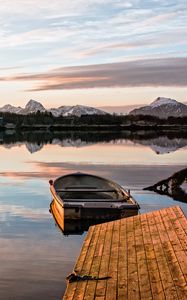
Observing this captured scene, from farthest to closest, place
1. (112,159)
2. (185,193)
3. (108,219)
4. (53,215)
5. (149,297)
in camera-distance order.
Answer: (112,159)
(185,193)
(53,215)
(108,219)
(149,297)

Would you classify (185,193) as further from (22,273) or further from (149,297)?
(149,297)

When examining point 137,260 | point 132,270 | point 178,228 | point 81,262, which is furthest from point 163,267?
point 178,228

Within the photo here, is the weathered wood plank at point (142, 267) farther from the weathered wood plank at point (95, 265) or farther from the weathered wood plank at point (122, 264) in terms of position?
the weathered wood plank at point (95, 265)

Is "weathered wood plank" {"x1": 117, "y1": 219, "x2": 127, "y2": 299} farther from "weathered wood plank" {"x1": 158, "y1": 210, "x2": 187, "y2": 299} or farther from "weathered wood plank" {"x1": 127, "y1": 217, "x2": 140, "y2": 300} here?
"weathered wood plank" {"x1": 158, "y1": 210, "x2": 187, "y2": 299}

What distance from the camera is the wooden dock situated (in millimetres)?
11355

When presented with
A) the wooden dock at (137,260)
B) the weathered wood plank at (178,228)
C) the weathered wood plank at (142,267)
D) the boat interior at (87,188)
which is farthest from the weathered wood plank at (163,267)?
the boat interior at (87,188)

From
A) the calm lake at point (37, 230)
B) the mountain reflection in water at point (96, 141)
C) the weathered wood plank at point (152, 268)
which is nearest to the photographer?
the weathered wood plank at point (152, 268)

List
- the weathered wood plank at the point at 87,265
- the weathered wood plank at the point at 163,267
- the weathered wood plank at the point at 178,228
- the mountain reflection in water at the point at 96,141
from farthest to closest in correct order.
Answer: the mountain reflection in water at the point at 96,141 < the weathered wood plank at the point at 178,228 < the weathered wood plank at the point at 87,265 < the weathered wood plank at the point at 163,267

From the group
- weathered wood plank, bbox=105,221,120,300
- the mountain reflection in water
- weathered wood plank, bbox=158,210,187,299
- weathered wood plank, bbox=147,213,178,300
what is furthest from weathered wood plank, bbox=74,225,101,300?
the mountain reflection in water

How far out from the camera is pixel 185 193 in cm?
3228

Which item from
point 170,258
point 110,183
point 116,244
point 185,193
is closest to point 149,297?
point 170,258

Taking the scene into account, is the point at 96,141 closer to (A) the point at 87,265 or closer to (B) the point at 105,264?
(A) the point at 87,265

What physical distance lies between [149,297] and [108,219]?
12361 millimetres

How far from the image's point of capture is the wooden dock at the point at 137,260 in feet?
37.3
